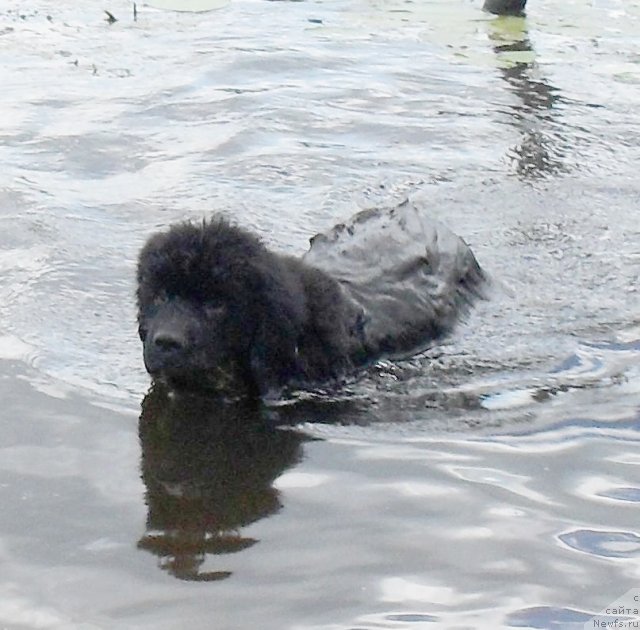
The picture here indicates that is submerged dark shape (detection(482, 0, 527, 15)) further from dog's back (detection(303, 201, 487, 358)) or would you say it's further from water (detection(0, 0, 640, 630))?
dog's back (detection(303, 201, 487, 358))

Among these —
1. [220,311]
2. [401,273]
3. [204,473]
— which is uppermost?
[220,311]

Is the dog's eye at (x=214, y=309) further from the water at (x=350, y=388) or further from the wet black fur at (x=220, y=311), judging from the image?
the water at (x=350, y=388)

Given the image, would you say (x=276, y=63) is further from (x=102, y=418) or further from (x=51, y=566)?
(x=51, y=566)

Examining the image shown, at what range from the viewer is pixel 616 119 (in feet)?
35.5


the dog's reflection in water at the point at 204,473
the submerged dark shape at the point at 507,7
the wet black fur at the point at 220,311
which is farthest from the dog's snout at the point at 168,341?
the submerged dark shape at the point at 507,7

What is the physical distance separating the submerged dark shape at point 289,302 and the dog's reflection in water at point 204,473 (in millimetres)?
146

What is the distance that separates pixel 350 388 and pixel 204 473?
1076 mm

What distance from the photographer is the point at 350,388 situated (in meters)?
6.27

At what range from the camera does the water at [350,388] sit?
458 centimetres

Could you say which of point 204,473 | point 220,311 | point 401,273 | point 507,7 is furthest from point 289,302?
point 507,7

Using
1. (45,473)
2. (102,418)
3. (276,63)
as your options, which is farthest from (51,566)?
(276,63)

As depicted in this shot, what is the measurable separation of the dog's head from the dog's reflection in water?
198mm

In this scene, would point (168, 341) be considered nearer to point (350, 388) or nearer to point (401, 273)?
point (350, 388)

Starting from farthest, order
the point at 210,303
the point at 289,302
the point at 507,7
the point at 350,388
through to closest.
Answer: the point at 507,7 → the point at 350,388 → the point at 289,302 → the point at 210,303
